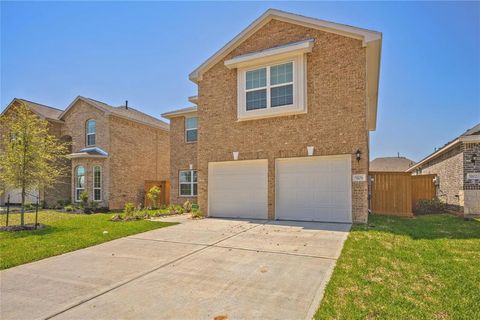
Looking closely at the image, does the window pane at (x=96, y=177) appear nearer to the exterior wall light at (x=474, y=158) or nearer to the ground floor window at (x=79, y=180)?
the ground floor window at (x=79, y=180)

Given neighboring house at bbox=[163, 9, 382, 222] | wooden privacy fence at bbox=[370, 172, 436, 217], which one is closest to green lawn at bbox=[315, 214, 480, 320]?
neighboring house at bbox=[163, 9, 382, 222]

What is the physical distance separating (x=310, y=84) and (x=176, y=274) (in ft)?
28.7

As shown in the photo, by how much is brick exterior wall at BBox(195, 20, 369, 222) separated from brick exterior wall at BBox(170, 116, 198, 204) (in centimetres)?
470

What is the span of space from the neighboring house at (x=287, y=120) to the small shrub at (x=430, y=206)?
15.8ft

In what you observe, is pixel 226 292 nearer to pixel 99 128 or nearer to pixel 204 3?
pixel 204 3

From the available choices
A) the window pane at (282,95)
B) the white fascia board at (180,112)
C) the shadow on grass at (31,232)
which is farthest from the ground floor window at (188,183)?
the shadow on grass at (31,232)

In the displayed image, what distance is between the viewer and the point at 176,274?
187 inches

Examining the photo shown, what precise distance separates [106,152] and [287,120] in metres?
12.6

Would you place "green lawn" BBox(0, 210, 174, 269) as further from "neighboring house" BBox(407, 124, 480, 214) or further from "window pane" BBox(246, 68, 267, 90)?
"neighboring house" BBox(407, 124, 480, 214)

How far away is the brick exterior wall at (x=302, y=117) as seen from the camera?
9.97 metres

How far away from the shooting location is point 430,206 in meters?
13.4

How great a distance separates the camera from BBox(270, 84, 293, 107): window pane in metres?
11.0

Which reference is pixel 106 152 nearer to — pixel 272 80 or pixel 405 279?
pixel 272 80

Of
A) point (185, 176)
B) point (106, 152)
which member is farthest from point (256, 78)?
point (106, 152)
